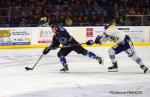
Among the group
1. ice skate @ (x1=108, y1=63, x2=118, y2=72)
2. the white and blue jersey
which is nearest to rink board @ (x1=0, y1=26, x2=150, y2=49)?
ice skate @ (x1=108, y1=63, x2=118, y2=72)

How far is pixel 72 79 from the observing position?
357 inches

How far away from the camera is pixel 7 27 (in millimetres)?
17016

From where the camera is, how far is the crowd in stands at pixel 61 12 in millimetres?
17516

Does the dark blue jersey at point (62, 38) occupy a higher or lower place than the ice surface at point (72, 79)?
higher

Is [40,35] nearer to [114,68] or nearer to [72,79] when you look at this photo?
[114,68]

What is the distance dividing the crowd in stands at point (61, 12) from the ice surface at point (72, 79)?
4622mm

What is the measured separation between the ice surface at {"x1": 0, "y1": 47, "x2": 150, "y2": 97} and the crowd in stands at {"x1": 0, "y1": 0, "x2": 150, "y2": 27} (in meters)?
→ 4.62

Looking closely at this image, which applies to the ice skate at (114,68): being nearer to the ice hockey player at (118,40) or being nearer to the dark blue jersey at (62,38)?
the ice hockey player at (118,40)

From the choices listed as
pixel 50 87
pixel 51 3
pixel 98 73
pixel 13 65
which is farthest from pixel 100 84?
pixel 51 3

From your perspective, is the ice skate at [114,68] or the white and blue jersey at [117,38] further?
the ice skate at [114,68]

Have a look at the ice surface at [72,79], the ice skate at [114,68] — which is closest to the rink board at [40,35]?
the ice surface at [72,79]

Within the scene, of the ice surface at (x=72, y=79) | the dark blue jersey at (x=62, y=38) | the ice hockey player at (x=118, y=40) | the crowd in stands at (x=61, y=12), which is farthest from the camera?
the crowd in stands at (x=61, y=12)

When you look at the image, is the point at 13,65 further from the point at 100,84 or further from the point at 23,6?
the point at 23,6

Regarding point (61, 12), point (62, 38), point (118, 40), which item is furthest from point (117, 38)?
point (61, 12)
